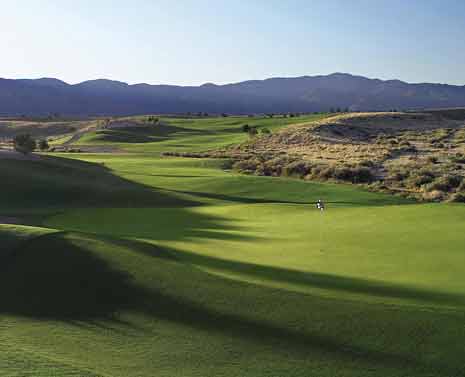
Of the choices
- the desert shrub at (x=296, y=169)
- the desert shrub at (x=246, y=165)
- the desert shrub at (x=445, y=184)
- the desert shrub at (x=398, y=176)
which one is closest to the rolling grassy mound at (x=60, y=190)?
the desert shrub at (x=246, y=165)

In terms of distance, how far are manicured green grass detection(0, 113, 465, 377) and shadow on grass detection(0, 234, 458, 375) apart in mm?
41

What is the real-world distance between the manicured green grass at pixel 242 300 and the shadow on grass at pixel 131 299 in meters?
0.04

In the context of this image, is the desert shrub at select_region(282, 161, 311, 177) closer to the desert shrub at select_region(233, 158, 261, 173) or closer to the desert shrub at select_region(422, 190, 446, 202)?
the desert shrub at select_region(233, 158, 261, 173)

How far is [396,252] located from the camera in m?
17.3

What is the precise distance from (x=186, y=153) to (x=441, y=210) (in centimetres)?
5322

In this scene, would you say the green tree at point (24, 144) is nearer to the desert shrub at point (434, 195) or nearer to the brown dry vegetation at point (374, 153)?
the brown dry vegetation at point (374, 153)

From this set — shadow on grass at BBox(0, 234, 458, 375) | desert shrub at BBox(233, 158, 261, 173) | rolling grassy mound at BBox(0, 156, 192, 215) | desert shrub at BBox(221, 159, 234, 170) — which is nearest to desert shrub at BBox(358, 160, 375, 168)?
desert shrub at BBox(233, 158, 261, 173)

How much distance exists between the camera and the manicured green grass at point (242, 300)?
33.1 ft

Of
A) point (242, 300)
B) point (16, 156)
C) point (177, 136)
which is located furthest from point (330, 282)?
point (177, 136)

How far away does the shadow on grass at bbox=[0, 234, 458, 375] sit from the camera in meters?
11.0

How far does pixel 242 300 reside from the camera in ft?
41.9

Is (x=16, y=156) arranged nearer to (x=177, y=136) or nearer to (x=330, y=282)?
(x=330, y=282)

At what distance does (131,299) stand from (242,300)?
2499 mm

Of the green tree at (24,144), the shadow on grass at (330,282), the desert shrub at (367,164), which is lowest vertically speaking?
the shadow on grass at (330,282)
